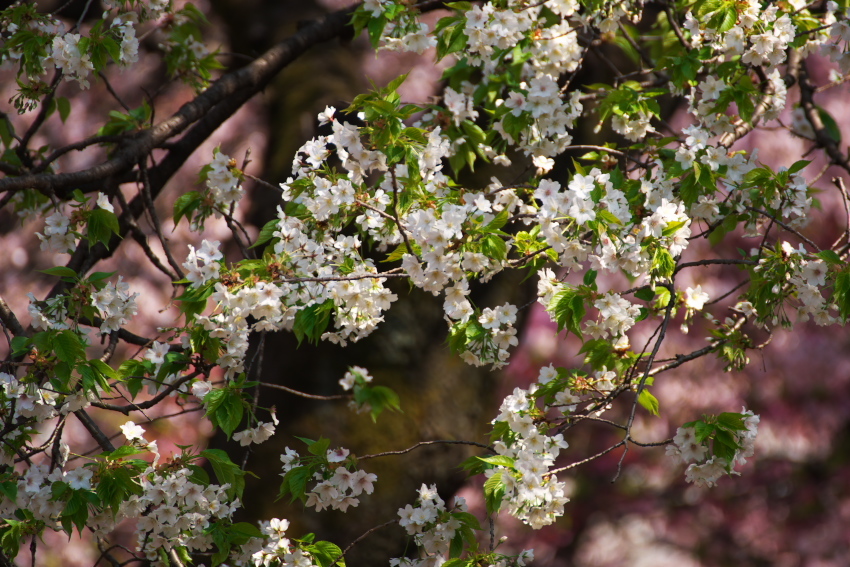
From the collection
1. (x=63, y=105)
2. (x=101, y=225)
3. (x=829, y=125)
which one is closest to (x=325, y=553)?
(x=101, y=225)

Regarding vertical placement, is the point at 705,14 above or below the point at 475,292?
above

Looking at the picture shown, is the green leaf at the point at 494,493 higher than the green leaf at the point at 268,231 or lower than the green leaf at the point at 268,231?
lower

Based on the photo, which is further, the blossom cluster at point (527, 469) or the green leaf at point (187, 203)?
the green leaf at point (187, 203)

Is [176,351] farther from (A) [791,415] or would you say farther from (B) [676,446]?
(A) [791,415]

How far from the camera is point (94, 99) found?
24.0 feet

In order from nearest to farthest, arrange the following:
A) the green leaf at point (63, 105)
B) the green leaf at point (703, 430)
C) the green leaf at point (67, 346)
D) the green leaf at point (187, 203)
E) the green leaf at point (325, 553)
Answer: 1. the green leaf at point (67, 346)
2. the green leaf at point (703, 430)
3. the green leaf at point (325, 553)
4. the green leaf at point (187, 203)
5. the green leaf at point (63, 105)

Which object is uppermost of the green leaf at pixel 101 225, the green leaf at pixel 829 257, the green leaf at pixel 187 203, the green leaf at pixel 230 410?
the green leaf at pixel 101 225

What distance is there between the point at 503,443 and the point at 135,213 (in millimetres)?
1834

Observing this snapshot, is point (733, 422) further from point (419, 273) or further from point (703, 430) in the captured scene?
point (419, 273)

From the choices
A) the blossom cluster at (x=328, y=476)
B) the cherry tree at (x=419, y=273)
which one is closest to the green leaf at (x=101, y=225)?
the cherry tree at (x=419, y=273)

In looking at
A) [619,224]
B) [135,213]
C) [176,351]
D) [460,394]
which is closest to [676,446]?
[619,224]

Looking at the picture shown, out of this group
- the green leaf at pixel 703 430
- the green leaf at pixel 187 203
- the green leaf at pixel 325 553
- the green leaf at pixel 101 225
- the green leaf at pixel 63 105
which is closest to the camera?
the green leaf at pixel 703 430

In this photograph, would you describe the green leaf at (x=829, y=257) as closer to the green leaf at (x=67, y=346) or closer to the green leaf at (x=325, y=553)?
the green leaf at (x=325, y=553)

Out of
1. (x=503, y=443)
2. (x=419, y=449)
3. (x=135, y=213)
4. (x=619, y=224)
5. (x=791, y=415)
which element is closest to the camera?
(x=619, y=224)
